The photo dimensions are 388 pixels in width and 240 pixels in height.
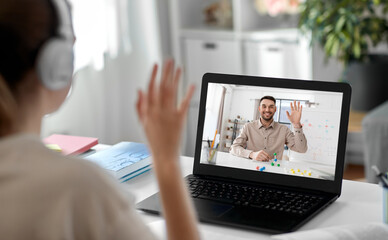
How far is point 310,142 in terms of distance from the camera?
52.3 inches

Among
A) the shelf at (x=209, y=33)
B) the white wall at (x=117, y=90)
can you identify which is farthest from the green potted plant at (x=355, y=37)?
the white wall at (x=117, y=90)

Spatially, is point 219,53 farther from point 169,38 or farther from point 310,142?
point 310,142

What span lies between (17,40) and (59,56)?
70mm

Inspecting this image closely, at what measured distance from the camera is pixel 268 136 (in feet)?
4.46

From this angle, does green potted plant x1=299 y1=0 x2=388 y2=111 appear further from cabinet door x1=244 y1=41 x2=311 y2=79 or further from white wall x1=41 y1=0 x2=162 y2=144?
white wall x1=41 y1=0 x2=162 y2=144

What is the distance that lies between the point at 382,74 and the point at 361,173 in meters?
0.61

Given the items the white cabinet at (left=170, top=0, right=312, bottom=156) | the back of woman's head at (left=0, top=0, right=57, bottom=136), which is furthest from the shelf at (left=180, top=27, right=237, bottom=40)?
the back of woman's head at (left=0, top=0, right=57, bottom=136)

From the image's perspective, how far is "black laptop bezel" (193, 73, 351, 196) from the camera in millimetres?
1312

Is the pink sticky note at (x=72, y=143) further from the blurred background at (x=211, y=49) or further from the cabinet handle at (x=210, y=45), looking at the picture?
the cabinet handle at (x=210, y=45)

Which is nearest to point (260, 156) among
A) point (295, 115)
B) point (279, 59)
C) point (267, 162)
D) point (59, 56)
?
point (267, 162)

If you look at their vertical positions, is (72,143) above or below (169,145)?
below

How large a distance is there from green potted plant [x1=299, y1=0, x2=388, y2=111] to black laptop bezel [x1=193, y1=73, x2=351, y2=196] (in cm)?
166

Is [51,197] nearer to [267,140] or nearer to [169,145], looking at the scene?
[169,145]

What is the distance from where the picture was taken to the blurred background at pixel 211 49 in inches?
118
